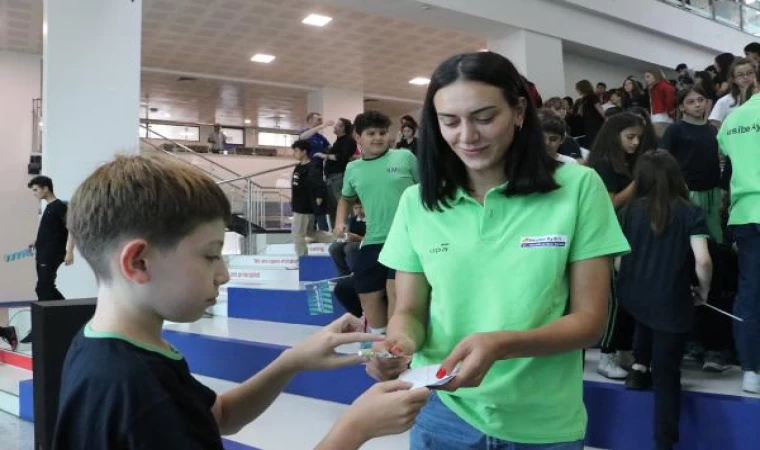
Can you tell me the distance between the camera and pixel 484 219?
45.7 inches

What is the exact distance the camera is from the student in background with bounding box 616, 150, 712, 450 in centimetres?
245

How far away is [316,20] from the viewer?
30.7ft

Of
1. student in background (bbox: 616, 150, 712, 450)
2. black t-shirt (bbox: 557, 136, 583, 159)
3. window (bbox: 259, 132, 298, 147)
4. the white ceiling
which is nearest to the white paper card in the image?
student in background (bbox: 616, 150, 712, 450)

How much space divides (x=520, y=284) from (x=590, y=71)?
1075cm

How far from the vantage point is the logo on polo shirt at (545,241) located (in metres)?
1.08

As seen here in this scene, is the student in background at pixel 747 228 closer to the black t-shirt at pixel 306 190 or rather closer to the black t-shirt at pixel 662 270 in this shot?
the black t-shirt at pixel 662 270

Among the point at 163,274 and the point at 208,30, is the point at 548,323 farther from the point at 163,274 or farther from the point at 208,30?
the point at 208,30

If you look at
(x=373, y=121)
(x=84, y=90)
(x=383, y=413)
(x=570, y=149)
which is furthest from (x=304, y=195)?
(x=383, y=413)

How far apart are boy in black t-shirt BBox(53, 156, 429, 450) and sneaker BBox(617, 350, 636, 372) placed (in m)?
2.28

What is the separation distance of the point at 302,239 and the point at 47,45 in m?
3.15

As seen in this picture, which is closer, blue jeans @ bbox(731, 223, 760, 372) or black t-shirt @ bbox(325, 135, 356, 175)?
blue jeans @ bbox(731, 223, 760, 372)

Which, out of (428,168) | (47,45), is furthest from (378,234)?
(47,45)

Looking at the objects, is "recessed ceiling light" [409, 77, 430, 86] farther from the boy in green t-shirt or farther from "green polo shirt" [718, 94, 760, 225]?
"green polo shirt" [718, 94, 760, 225]

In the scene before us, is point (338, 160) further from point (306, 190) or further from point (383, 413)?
point (383, 413)
